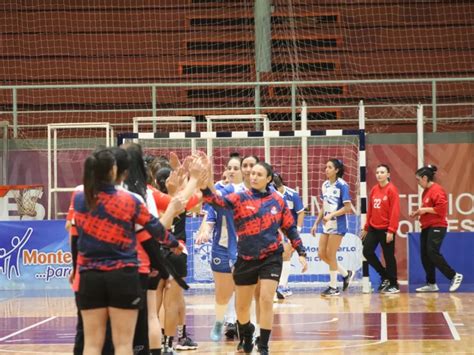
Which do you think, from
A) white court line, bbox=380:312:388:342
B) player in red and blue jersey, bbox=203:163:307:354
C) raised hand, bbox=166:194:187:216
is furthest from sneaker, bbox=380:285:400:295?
raised hand, bbox=166:194:187:216

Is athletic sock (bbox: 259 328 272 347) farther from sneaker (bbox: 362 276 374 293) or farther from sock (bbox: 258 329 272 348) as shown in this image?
sneaker (bbox: 362 276 374 293)

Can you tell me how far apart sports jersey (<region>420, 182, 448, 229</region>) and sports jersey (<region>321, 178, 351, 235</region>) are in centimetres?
143

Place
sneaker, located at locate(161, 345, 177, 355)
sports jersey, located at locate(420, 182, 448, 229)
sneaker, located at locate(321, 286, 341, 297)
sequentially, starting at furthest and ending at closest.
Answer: sports jersey, located at locate(420, 182, 448, 229) < sneaker, located at locate(321, 286, 341, 297) < sneaker, located at locate(161, 345, 177, 355)

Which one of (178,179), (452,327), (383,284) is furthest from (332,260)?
(178,179)

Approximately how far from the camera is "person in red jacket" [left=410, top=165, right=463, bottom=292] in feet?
48.6

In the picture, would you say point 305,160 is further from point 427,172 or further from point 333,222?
point 427,172

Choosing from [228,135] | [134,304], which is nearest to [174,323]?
[134,304]

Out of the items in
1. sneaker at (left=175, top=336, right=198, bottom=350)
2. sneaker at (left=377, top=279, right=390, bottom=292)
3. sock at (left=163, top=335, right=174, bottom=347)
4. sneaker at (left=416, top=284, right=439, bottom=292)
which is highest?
sock at (left=163, top=335, right=174, bottom=347)

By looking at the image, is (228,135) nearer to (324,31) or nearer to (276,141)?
(276,141)

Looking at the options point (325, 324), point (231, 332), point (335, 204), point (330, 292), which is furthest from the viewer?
point (335, 204)

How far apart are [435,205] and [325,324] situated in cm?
472

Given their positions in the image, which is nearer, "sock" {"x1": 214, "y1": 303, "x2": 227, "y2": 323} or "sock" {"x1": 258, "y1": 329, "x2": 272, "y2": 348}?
"sock" {"x1": 258, "y1": 329, "x2": 272, "y2": 348}

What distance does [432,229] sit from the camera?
15000 mm

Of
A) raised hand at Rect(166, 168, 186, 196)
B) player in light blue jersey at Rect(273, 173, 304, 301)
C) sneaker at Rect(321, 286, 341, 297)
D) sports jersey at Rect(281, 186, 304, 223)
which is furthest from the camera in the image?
sneaker at Rect(321, 286, 341, 297)
